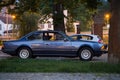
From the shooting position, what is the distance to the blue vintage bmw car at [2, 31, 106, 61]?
20.6m

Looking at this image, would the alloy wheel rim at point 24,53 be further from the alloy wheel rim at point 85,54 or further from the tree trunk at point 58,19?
the tree trunk at point 58,19

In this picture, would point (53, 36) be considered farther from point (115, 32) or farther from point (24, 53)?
point (115, 32)

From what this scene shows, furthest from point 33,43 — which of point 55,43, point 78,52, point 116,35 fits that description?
point 116,35

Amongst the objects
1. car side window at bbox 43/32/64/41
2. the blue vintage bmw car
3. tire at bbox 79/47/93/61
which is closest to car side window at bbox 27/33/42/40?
the blue vintage bmw car

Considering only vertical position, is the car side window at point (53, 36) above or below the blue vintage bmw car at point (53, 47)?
above

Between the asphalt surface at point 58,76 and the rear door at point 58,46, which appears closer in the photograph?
the asphalt surface at point 58,76

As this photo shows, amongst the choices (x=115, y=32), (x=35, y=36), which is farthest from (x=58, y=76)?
(x=35, y=36)

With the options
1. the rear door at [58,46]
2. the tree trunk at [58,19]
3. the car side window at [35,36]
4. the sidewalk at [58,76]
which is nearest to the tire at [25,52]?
the car side window at [35,36]

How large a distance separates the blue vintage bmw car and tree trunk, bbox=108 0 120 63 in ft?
20.0

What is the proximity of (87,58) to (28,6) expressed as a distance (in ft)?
36.4

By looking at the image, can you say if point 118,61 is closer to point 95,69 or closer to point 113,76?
point 95,69

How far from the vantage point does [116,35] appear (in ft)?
47.3

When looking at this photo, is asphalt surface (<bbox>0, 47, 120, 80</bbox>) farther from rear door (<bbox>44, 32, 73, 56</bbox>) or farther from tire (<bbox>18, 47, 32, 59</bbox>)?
tire (<bbox>18, 47, 32, 59</bbox>)

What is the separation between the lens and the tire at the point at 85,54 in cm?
2070
